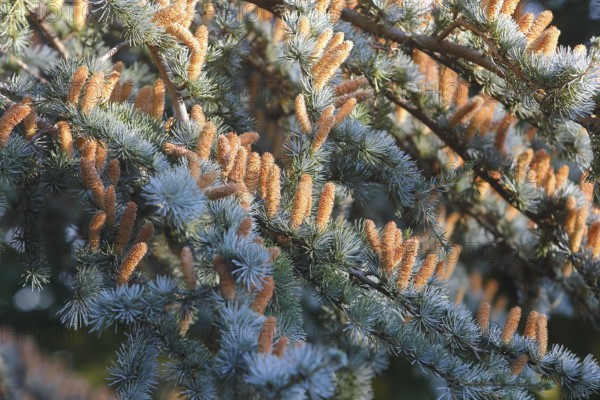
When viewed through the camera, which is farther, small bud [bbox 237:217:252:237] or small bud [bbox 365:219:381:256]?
small bud [bbox 365:219:381:256]

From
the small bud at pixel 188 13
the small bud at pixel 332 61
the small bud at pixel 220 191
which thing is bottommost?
the small bud at pixel 220 191

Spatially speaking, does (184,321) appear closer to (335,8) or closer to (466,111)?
(335,8)

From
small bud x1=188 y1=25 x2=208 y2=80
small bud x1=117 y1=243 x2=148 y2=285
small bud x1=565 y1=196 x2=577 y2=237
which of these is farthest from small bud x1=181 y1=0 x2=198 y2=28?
small bud x1=565 y1=196 x2=577 y2=237

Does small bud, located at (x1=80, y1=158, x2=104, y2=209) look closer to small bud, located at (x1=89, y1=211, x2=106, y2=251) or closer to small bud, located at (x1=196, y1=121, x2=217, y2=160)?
small bud, located at (x1=89, y1=211, x2=106, y2=251)

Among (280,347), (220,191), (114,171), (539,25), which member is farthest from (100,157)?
(539,25)

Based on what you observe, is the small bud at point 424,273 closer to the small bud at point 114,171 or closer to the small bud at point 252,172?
the small bud at point 252,172

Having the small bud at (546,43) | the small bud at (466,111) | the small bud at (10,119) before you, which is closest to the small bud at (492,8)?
the small bud at (546,43)
